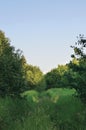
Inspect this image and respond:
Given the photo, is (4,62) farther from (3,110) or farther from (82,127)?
(82,127)

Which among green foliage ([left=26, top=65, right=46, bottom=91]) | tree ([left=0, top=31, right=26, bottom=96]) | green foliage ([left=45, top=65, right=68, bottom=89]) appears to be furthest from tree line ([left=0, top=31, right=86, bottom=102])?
green foliage ([left=45, top=65, right=68, bottom=89])

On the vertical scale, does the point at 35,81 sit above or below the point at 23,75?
above

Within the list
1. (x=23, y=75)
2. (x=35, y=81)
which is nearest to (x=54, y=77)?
(x=35, y=81)

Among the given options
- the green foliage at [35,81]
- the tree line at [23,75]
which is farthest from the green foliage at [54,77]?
the tree line at [23,75]

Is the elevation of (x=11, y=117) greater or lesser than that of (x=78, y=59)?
lesser

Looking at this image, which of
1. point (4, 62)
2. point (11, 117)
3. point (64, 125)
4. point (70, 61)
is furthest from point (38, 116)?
point (4, 62)

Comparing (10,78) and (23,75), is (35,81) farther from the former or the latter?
(10,78)

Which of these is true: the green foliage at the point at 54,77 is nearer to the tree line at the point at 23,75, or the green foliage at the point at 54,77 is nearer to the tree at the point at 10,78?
the tree line at the point at 23,75

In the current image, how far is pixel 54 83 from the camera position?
297 feet

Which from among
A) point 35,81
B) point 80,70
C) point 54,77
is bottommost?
point 80,70

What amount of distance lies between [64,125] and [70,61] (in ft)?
17.3

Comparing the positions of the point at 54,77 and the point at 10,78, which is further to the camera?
the point at 54,77

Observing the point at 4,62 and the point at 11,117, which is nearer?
the point at 11,117

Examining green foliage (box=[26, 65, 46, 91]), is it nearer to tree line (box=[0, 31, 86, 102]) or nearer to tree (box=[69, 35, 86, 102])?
tree line (box=[0, 31, 86, 102])
